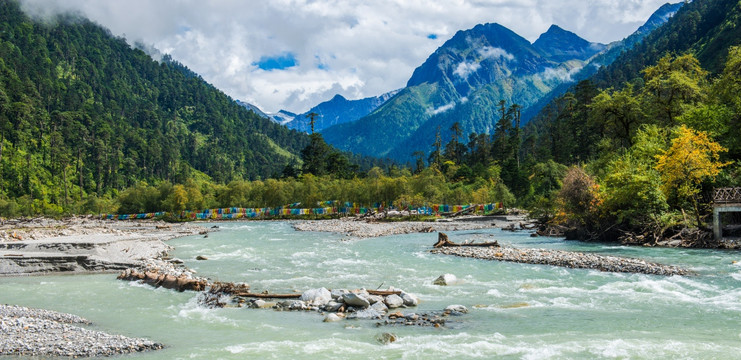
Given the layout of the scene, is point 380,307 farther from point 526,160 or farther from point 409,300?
point 526,160

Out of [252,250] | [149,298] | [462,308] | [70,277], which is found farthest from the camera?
[252,250]

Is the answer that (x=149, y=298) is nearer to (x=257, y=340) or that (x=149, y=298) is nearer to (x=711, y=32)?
(x=257, y=340)

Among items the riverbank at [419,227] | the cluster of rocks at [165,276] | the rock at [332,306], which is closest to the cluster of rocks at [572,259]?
the rock at [332,306]

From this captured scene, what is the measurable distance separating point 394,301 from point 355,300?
147 cm

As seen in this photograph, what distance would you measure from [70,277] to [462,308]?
826 inches

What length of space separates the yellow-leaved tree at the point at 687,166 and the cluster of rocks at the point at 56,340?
3589cm

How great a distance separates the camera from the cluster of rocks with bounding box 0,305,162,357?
12.4m

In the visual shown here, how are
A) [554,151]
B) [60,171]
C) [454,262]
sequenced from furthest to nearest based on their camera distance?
1. [60,171]
2. [554,151]
3. [454,262]

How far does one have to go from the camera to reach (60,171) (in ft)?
452

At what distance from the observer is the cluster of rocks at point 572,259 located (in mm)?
23156

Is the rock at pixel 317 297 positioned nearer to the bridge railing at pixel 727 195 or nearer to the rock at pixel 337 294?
the rock at pixel 337 294

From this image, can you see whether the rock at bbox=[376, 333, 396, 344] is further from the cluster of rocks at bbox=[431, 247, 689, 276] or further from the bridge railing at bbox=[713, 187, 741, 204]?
the bridge railing at bbox=[713, 187, 741, 204]

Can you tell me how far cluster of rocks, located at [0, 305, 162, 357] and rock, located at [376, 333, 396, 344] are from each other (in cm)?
609

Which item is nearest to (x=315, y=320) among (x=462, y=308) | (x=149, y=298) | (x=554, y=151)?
(x=462, y=308)
